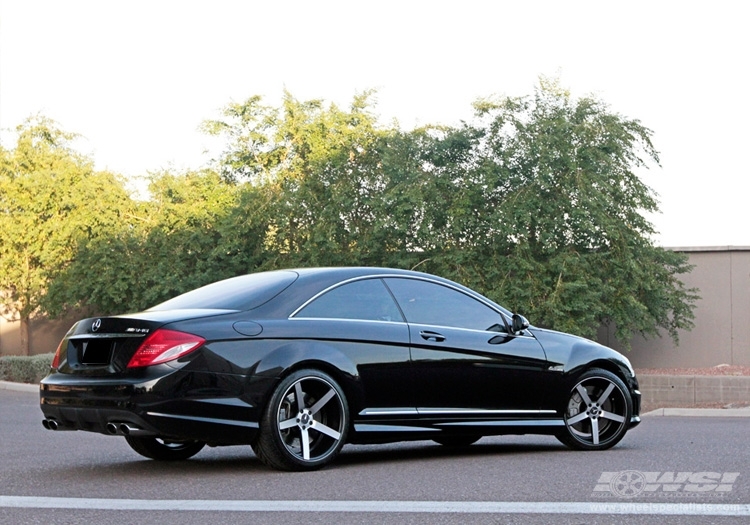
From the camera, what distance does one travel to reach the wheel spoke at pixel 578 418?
9281 millimetres

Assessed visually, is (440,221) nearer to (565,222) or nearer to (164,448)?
(565,222)

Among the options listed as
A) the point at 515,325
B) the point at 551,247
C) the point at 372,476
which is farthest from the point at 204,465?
the point at 551,247

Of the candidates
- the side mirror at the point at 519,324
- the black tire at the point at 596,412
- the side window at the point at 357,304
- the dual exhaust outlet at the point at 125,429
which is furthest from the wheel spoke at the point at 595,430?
the dual exhaust outlet at the point at 125,429

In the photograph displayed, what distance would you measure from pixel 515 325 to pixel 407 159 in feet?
57.3

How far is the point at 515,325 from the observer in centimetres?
911

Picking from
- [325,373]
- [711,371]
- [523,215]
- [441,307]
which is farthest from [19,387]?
[325,373]

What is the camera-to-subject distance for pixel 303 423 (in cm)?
768

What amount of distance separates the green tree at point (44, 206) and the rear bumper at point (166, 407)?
83.5 ft

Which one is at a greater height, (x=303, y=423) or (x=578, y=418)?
(x=303, y=423)

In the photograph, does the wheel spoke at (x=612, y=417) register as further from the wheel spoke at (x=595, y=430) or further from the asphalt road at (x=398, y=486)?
the asphalt road at (x=398, y=486)

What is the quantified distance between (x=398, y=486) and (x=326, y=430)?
1014 mm

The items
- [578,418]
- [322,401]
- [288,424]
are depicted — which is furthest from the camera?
[578,418]

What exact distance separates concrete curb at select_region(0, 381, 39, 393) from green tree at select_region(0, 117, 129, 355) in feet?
30.1

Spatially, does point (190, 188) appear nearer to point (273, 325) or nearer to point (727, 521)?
point (273, 325)
